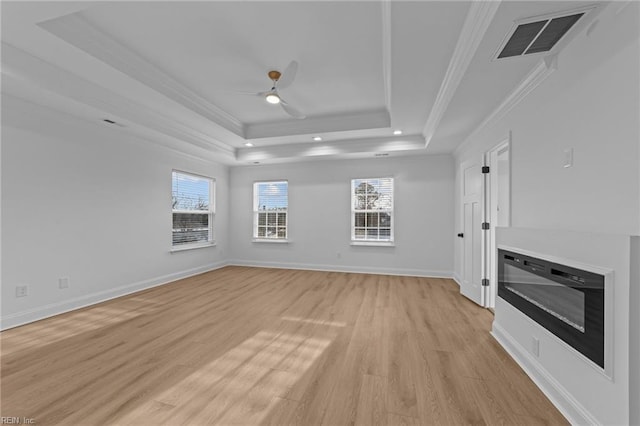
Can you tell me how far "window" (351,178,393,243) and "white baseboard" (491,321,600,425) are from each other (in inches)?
136

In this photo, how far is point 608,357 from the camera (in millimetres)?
1389

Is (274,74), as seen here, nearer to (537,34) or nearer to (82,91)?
(82,91)

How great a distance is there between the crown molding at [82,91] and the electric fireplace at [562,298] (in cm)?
481

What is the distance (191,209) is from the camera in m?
5.78

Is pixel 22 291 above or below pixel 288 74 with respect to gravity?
below

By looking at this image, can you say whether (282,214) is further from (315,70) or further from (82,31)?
(82,31)

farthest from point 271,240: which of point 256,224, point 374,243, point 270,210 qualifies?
point 374,243

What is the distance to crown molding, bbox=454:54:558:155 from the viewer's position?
2126mm

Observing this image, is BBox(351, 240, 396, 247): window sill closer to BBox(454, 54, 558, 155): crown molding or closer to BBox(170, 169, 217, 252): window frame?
BBox(454, 54, 558, 155): crown molding

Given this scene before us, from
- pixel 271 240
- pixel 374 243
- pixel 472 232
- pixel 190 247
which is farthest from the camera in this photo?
pixel 271 240

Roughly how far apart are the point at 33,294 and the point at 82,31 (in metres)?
3.04

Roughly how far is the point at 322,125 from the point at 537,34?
10.8ft

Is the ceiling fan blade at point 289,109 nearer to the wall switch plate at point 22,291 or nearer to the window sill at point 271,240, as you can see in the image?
the window sill at point 271,240

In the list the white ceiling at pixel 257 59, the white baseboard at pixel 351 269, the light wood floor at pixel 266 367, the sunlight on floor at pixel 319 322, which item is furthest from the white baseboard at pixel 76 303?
the sunlight on floor at pixel 319 322
